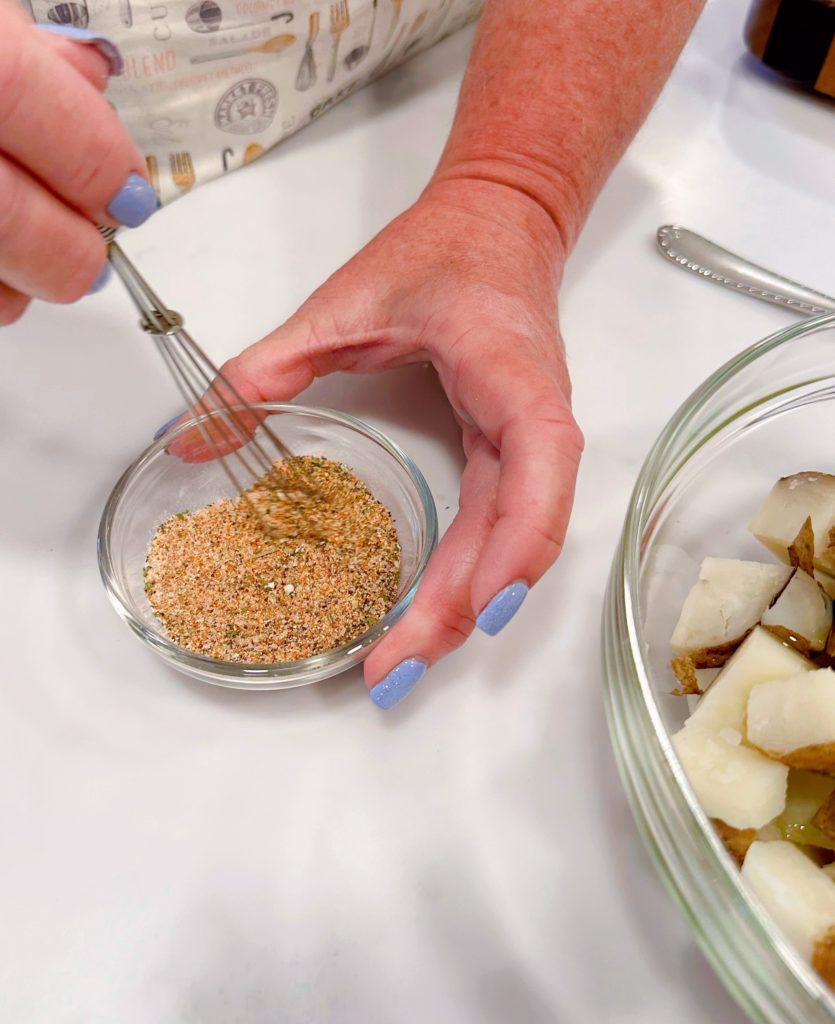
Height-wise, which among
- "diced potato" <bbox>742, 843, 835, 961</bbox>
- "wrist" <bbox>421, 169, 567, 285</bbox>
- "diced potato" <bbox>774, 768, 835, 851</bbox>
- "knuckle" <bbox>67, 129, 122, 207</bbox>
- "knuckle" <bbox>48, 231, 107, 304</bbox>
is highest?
"knuckle" <bbox>67, 129, 122, 207</bbox>

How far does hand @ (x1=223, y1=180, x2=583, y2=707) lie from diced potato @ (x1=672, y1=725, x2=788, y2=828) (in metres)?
0.14

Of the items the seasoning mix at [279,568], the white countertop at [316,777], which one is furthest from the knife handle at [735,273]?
the seasoning mix at [279,568]

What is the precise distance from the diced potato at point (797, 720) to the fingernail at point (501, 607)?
0.15m

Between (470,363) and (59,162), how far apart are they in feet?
0.97

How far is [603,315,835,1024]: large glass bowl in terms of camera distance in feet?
1.34

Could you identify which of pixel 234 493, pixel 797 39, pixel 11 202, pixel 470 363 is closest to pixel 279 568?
pixel 234 493

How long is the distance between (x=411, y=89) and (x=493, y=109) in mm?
287

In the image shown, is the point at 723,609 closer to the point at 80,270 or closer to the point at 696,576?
the point at 696,576

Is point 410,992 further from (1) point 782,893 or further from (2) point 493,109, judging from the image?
(2) point 493,109

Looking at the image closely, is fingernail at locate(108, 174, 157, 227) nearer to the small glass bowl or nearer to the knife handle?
the small glass bowl

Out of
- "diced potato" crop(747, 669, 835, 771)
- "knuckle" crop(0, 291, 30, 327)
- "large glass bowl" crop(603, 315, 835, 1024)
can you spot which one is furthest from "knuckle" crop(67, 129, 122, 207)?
"diced potato" crop(747, 669, 835, 771)

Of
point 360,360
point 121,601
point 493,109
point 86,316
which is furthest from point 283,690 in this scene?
point 493,109

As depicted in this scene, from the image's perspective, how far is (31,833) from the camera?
575mm

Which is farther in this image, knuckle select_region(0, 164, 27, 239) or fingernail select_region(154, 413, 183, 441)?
fingernail select_region(154, 413, 183, 441)
